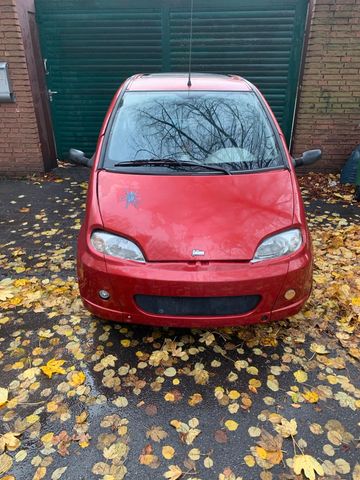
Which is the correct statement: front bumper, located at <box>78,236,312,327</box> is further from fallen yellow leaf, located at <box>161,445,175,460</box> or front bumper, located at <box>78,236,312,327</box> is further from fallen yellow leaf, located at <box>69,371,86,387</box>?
fallen yellow leaf, located at <box>161,445,175,460</box>

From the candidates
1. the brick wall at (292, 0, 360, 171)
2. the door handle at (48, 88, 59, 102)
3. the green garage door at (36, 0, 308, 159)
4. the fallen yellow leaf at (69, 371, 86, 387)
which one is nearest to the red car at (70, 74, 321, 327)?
the fallen yellow leaf at (69, 371, 86, 387)

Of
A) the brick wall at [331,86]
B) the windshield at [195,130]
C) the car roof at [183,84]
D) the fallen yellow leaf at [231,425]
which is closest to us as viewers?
the fallen yellow leaf at [231,425]

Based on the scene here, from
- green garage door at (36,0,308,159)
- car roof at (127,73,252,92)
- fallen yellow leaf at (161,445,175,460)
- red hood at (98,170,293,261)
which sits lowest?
fallen yellow leaf at (161,445,175,460)

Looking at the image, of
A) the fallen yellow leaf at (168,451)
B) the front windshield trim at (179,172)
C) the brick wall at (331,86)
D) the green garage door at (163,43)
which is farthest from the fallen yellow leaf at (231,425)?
the green garage door at (163,43)

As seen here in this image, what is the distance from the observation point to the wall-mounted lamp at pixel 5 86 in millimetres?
5730

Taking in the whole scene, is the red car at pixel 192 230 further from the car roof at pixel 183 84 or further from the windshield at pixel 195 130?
the car roof at pixel 183 84

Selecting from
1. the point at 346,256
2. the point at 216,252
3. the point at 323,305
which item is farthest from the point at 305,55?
the point at 216,252

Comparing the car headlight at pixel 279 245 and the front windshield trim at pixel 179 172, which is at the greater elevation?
the front windshield trim at pixel 179 172

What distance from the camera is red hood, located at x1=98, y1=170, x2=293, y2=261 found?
239 centimetres

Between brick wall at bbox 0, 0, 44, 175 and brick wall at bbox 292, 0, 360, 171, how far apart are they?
4414 millimetres

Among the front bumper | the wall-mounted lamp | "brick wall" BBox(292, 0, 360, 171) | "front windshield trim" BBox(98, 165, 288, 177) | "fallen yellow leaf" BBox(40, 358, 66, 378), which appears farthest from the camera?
the wall-mounted lamp

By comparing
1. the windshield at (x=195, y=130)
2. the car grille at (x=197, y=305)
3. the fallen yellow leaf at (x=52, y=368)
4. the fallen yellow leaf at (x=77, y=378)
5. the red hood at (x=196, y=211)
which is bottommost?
the fallen yellow leaf at (x=77, y=378)

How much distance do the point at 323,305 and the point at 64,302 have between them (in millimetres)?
2261

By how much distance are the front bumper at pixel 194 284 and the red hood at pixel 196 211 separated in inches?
3.6
